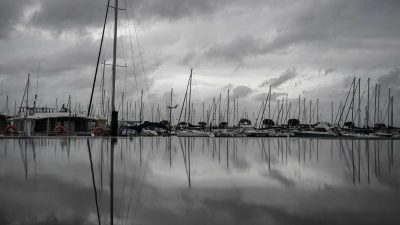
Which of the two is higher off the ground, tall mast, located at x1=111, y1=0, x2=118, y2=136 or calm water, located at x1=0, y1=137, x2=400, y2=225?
tall mast, located at x1=111, y1=0, x2=118, y2=136

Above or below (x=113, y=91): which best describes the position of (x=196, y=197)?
below

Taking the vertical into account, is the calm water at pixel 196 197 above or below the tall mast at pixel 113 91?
below

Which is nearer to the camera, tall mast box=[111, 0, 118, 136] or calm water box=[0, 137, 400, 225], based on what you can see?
calm water box=[0, 137, 400, 225]

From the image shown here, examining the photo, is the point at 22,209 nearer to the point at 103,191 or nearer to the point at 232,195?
the point at 103,191

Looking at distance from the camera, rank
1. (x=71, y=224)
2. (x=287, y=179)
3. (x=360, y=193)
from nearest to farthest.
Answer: (x=71, y=224)
(x=360, y=193)
(x=287, y=179)

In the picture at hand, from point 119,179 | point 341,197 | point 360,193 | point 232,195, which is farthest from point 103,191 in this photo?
point 360,193

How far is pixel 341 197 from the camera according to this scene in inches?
263

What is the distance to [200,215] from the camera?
16.7 feet

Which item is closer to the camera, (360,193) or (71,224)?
(71,224)

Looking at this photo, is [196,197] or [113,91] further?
[113,91]

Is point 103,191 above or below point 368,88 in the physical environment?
below

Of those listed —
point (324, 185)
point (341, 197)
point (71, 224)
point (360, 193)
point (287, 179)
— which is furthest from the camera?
point (287, 179)

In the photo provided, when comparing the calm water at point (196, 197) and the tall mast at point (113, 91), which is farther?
the tall mast at point (113, 91)

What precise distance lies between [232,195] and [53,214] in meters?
2.98
